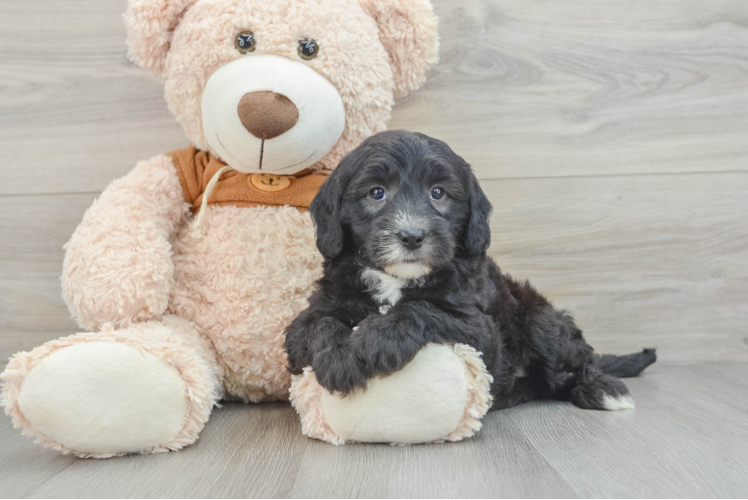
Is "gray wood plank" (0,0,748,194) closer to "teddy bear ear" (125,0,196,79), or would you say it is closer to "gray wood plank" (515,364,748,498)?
"teddy bear ear" (125,0,196,79)

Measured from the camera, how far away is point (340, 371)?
1.40 metres

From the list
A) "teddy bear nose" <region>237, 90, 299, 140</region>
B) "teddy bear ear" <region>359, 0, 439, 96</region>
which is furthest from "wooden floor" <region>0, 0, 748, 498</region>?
"teddy bear nose" <region>237, 90, 299, 140</region>

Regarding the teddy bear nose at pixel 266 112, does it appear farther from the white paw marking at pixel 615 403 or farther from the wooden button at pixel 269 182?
the white paw marking at pixel 615 403

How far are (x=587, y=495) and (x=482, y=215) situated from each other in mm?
714

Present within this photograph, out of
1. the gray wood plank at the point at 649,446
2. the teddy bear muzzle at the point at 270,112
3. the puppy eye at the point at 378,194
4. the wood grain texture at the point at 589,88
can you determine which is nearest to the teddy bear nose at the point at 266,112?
the teddy bear muzzle at the point at 270,112

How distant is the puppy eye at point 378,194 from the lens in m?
1.51

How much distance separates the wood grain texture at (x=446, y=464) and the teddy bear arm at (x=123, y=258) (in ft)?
1.27

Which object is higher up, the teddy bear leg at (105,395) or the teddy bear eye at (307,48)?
the teddy bear eye at (307,48)

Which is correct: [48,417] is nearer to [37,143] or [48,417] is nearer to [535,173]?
[37,143]

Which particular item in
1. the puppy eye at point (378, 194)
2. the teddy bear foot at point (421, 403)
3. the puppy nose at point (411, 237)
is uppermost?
the puppy eye at point (378, 194)

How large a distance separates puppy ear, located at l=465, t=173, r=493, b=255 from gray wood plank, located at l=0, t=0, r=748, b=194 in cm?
82

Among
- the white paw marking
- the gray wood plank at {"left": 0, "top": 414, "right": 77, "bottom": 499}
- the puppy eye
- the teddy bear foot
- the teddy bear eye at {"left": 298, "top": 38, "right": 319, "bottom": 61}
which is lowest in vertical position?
the white paw marking

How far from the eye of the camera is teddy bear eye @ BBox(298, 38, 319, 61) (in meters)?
1.75

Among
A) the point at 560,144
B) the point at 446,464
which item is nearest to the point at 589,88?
the point at 560,144
